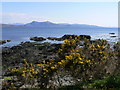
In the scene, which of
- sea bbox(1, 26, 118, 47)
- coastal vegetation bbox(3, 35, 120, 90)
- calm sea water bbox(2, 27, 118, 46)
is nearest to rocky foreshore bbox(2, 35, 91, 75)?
coastal vegetation bbox(3, 35, 120, 90)

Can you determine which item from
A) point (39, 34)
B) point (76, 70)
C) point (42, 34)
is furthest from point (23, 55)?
point (39, 34)

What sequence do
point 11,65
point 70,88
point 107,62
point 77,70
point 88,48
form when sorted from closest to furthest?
point 70,88 < point 77,70 < point 107,62 < point 88,48 < point 11,65

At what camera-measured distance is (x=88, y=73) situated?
28.0 ft

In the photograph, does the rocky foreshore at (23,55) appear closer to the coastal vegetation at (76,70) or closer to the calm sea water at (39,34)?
the coastal vegetation at (76,70)

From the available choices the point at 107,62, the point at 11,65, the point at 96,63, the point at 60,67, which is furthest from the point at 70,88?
the point at 11,65

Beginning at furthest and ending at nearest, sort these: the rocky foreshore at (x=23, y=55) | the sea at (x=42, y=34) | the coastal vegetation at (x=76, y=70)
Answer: the sea at (x=42, y=34) < the rocky foreshore at (x=23, y=55) < the coastal vegetation at (x=76, y=70)

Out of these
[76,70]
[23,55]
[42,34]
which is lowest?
[23,55]

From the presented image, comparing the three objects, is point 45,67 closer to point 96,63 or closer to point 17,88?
point 17,88

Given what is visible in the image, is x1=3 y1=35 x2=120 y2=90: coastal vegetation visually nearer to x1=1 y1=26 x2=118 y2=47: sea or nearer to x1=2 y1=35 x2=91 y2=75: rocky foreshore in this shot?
x1=2 y1=35 x2=91 y2=75: rocky foreshore

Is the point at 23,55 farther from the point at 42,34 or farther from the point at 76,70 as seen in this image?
the point at 42,34

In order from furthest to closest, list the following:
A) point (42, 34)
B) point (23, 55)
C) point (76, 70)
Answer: point (42, 34)
point (23, 55)
point (76, 70)

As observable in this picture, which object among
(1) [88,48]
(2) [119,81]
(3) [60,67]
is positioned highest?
(1) [88,48]

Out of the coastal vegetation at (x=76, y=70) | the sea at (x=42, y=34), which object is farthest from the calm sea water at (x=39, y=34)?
the coastal vegetation at (x=76, y=70)

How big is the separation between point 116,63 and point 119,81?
1621 millimetres
